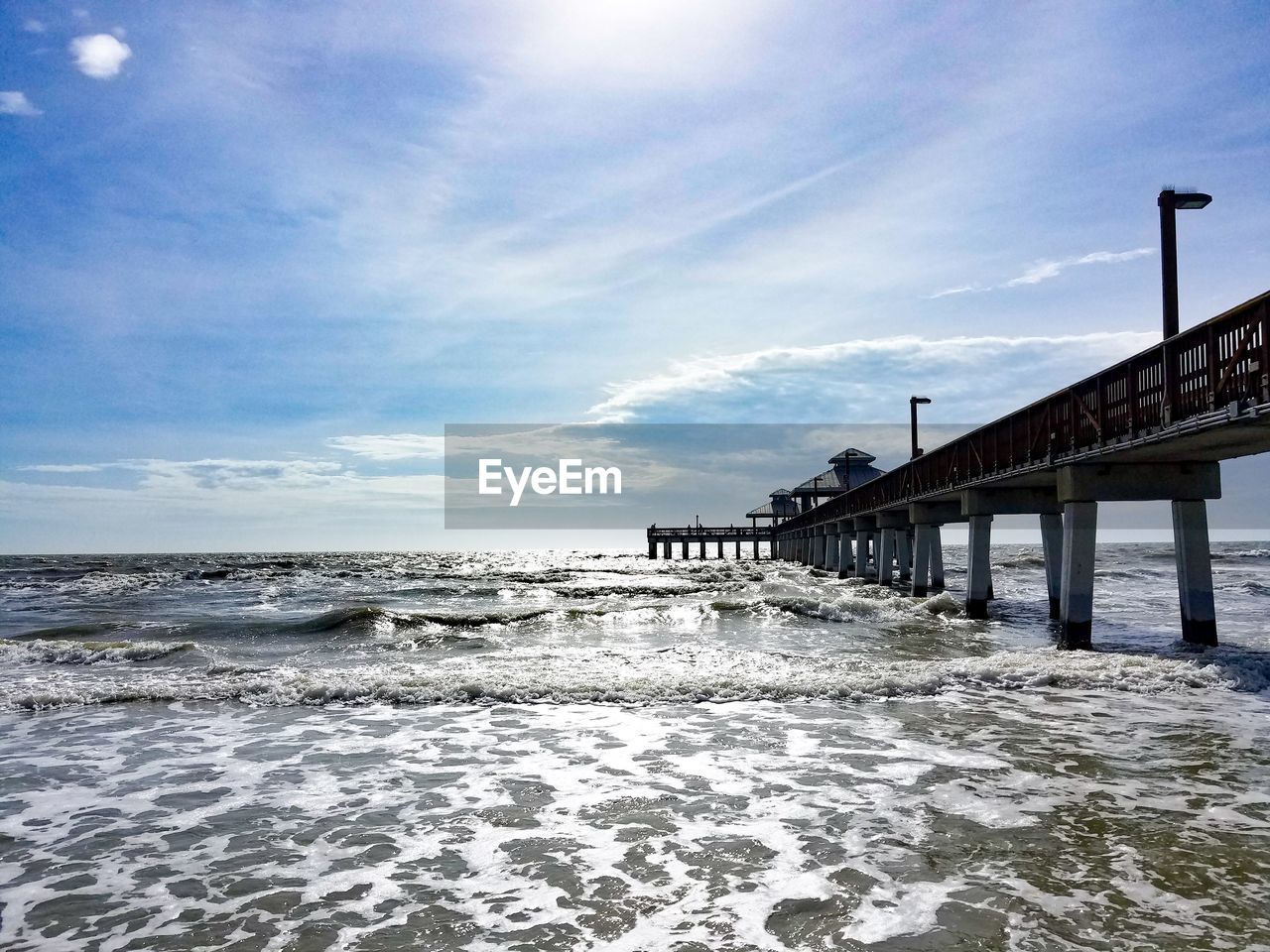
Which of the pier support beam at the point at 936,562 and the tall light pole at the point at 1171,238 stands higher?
the tall light pole at the point at 1171,238

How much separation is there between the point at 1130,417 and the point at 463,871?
Answer: 14.3 meters

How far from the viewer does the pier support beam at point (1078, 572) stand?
16453mm

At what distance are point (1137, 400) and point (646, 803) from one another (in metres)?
12.6

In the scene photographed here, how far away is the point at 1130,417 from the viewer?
47.9 ft

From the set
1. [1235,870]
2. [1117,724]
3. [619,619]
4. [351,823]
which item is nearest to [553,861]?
[351,823]

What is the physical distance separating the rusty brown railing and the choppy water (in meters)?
4.13

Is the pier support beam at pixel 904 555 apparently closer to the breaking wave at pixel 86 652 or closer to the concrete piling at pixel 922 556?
the concrete piling at pixel 922 556

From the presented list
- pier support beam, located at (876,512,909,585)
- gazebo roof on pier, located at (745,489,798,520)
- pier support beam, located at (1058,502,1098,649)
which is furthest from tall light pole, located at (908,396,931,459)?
gazebo roof on pier, located at (745,489,798,520)

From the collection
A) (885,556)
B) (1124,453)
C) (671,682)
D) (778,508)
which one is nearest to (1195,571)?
(1124,453)

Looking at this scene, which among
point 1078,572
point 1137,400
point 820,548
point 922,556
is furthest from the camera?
point 820,548

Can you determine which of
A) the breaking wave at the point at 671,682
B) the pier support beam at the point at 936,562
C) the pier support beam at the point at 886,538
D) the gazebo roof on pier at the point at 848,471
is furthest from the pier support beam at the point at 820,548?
the breaking wave at the point at 671,682

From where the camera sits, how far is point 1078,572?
16859 mm

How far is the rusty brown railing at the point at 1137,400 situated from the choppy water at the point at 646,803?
4128 millimetres

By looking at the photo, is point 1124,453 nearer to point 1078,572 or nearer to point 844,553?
point 1078,572
